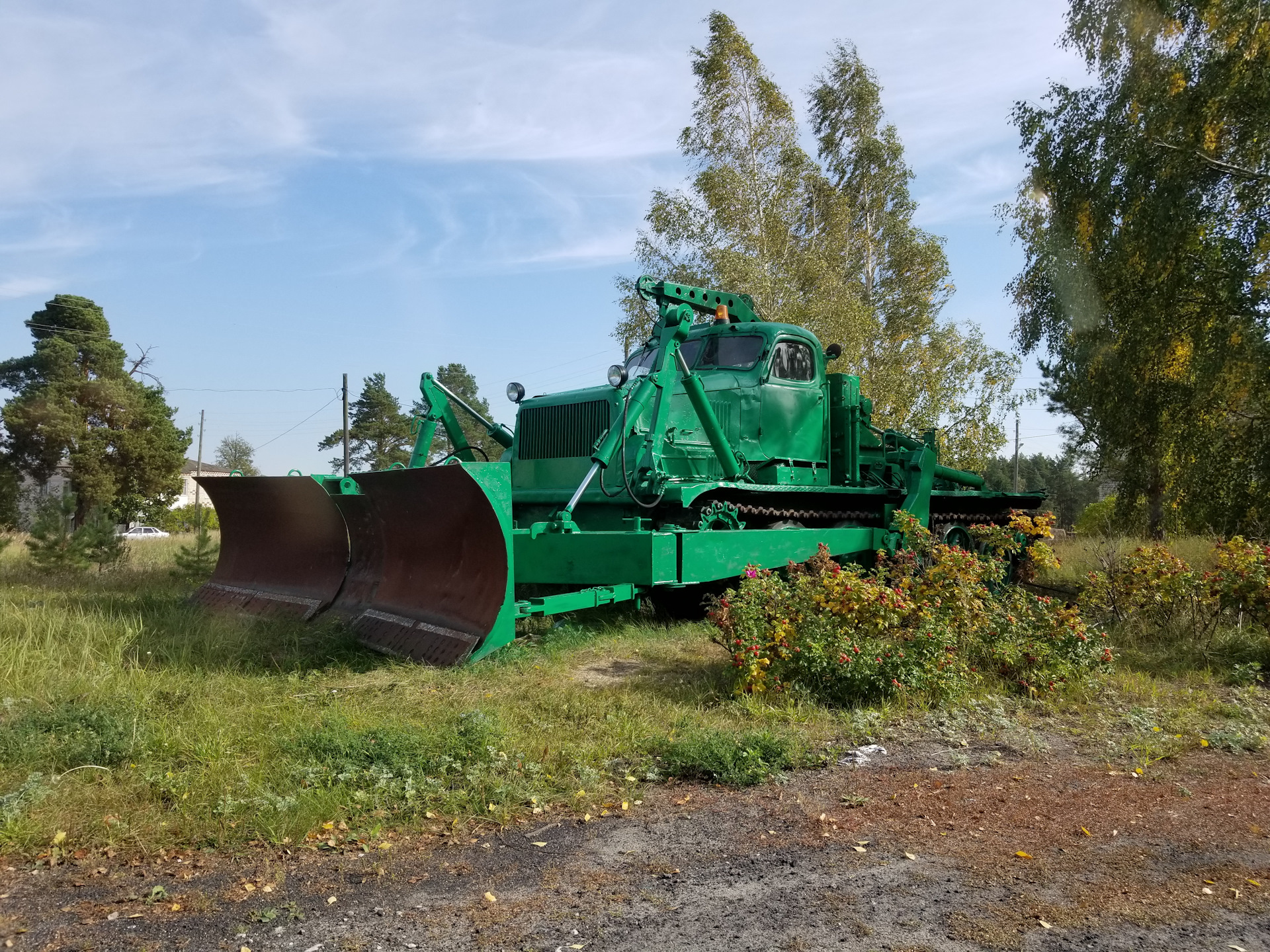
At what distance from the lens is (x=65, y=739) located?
442cm

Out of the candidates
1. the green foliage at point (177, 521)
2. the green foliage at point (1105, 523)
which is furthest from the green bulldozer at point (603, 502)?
the green foliage at point (177, 521)

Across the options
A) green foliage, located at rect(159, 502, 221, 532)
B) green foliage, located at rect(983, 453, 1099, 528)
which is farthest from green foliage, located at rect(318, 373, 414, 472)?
green foliage, located at rect(983, 453, 1099, 528)

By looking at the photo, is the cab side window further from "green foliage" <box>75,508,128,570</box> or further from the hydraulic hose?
"green foliage" <box>75,508,128,570</box>

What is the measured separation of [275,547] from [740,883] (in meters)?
6.74

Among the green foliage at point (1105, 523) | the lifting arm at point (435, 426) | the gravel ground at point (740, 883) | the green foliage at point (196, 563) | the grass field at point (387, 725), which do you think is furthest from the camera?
the green foliage at point (1105, 523)

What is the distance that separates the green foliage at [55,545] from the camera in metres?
11.8

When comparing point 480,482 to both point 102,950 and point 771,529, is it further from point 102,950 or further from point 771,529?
point 102,950

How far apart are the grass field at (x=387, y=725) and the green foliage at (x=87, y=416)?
25.6 m

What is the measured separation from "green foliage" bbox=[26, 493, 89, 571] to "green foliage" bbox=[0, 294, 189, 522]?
20.1m

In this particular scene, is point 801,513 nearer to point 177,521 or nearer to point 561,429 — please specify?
point 561,429

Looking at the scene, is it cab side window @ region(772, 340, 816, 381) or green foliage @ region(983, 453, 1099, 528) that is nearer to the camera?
cab side window @ region(772, 340, 816, 381)

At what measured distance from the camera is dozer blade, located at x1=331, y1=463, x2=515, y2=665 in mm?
6129

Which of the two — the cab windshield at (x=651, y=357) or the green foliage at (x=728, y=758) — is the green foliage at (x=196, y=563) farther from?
the green foliage at (x=728, y=758)

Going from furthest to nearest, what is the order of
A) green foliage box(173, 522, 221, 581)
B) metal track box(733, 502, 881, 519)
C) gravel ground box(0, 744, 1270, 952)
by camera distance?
green foliage box(173, 522, 221, 581), metal track box(733, 502, 881, 519), gravel ground box(0, 744, 1270, 952)
